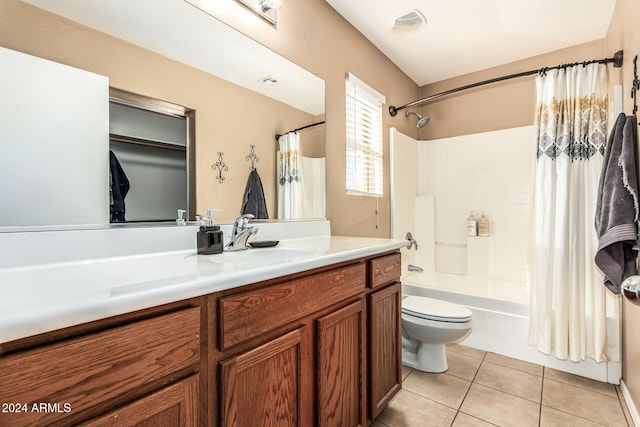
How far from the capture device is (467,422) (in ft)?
4.91

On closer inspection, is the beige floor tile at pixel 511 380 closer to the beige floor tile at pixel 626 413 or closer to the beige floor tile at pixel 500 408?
the beige floor tile at pixel 500 408

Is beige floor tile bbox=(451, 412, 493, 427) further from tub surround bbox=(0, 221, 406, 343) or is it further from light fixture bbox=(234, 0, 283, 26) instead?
light fixture bbox=(234, 0, 283, 26)

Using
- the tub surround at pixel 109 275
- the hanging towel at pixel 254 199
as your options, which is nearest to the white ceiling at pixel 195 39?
the hanging towel at pixel 254 199

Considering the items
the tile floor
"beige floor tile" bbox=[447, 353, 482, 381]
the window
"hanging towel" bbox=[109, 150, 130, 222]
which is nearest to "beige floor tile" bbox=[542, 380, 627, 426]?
the tile floor

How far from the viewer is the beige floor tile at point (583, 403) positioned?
1533 mm

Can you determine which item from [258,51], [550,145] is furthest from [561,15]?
[258,51]

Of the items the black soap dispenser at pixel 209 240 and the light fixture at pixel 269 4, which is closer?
the black soap dispenser at pixel 209 240

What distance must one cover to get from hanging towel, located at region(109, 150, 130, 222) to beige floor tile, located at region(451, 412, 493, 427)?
1756mm

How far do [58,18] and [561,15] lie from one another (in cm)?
276

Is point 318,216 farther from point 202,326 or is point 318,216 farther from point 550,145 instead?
point 550,145

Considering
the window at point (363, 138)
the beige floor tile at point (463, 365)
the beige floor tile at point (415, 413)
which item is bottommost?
the beige floor tile at point (415, 413)

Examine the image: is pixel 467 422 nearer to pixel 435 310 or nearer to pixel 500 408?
pixel 500 408

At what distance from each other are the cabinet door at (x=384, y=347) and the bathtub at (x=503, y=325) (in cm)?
99

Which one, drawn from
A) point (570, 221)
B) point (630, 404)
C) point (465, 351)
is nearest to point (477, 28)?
point (570, 221)
